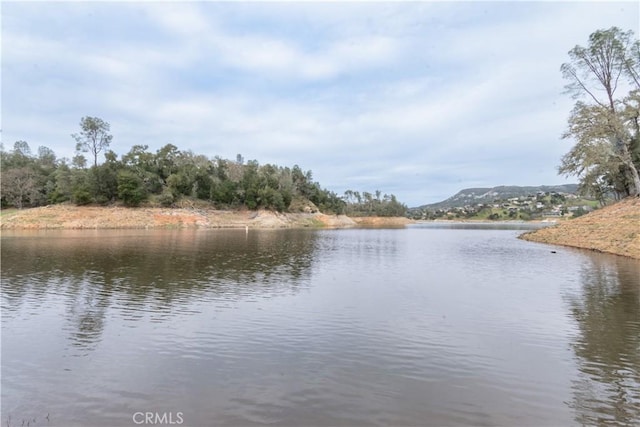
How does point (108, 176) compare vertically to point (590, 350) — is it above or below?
above

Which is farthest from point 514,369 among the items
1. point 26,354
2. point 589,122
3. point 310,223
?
point 310,223

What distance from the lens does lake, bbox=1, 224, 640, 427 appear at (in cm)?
642

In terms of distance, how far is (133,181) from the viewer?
265ft

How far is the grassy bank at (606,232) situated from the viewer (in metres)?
29.2

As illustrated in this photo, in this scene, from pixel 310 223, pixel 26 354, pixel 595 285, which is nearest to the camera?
pixel 26 354

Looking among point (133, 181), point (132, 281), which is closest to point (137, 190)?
point (133, 181)

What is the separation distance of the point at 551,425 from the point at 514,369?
236 cm

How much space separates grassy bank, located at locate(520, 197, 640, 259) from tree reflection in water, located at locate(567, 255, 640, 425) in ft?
45.9

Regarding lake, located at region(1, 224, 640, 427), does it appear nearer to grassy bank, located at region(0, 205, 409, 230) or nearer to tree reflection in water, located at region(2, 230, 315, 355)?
tree reflection in water, located at region(2, 230, 315, 355)

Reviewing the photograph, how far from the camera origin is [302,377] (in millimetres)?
7781

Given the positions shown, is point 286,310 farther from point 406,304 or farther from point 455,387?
point 455,387

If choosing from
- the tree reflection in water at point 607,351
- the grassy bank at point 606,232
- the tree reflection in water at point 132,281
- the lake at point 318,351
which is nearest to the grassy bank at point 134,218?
the tree reflection in water at point 132,281

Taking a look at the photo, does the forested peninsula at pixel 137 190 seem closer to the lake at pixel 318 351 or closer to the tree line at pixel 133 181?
the tree line at pixel 133 181

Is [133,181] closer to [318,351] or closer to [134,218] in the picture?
[134,218]
